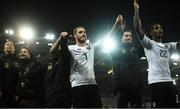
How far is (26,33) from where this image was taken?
19.8 metres

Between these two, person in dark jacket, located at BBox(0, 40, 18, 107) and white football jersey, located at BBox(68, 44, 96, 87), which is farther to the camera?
person in dark jacket, located at BBox(0, 40, 18, 107)

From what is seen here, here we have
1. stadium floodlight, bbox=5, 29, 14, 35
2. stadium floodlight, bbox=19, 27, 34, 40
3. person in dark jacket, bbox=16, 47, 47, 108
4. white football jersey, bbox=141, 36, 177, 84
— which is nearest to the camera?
white football jersey, bbox=141, 36, 177, 84

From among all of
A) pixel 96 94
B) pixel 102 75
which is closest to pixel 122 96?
pixel 96 94

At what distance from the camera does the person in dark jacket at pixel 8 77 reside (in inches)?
242

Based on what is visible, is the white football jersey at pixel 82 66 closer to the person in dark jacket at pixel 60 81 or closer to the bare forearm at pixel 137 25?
the person in dark jacket at pixel 60 81

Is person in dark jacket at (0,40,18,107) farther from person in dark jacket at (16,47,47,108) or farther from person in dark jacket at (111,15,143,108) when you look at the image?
person in dark jacket at (111,15,143,108)

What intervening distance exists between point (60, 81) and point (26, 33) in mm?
14853

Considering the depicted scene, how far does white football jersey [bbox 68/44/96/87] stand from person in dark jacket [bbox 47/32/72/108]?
4.2 inches

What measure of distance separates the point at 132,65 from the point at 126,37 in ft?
1.79

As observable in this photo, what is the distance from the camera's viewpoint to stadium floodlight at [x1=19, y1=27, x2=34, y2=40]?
19.2m

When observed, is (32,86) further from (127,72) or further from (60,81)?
(127,72)

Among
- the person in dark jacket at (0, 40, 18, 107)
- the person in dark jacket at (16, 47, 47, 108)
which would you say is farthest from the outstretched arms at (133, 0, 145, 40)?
the person in dark jacket at (0, 40, 18, 107)

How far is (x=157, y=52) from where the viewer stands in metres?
5.61

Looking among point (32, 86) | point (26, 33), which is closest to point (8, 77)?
point (32, 86)
